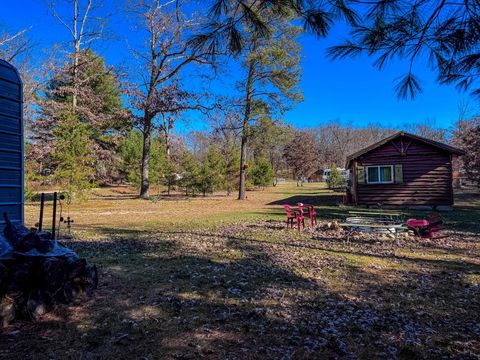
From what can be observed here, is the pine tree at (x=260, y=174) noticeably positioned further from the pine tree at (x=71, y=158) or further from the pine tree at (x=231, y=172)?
the pine tree at (x=71, y=158)

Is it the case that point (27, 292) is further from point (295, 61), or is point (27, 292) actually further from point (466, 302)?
point (295, 61)

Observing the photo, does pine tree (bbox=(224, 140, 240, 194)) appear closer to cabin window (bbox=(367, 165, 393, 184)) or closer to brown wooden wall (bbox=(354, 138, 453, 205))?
brown wooden wall (bbox=(354, 138, 453, 205))

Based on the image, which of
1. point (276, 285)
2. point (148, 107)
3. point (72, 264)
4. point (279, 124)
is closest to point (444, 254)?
point (276, 285)

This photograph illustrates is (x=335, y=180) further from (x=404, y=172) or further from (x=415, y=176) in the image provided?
(x=415, y=176)

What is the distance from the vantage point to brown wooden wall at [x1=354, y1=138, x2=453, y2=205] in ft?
54.7

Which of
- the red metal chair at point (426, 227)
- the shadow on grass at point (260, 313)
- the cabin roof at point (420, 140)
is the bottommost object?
the shadow on grass at point (260, 313)

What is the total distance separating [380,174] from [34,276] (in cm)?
1698

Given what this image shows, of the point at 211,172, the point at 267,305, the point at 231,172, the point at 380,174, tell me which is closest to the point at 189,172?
the point at 211,172

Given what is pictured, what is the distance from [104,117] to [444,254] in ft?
75.9

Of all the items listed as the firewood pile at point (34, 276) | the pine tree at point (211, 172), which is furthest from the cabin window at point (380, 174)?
the firewood pile at point (34, 276)

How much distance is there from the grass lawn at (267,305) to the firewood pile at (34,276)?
0.49 ft

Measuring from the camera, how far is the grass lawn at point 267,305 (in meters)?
3.17

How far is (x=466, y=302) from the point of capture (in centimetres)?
438

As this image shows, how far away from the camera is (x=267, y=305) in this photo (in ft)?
13.9
